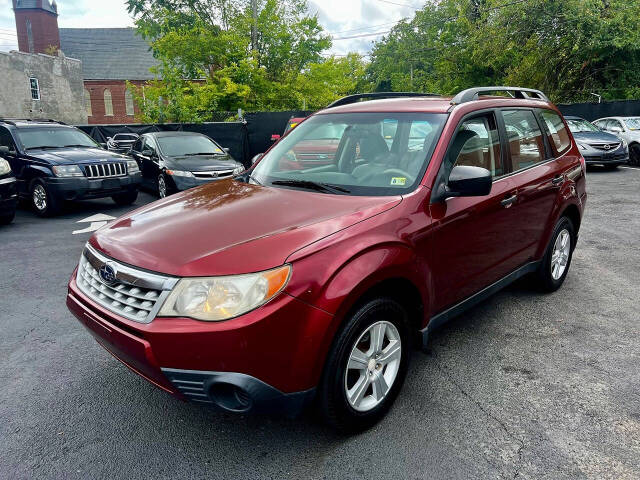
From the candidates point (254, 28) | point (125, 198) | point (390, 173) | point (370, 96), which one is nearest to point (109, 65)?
point (254, 28)

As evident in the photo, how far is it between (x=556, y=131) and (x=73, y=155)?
26.7ft

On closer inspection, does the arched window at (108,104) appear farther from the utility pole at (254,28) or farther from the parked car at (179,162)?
the parked car at (179,162)

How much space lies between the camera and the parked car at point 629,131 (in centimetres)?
1528

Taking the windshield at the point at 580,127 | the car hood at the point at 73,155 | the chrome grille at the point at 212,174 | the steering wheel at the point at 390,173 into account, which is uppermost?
the windshield at the point at 580,127

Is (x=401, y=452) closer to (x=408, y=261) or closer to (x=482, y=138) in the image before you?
(x=408, y=261)

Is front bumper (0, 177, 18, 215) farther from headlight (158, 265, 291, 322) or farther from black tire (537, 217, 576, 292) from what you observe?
black tire (537, 217, 576, 292)

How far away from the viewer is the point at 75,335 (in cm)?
390

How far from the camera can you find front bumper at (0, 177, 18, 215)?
754 centimetres

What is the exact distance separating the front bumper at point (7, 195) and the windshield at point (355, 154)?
570 centimetres

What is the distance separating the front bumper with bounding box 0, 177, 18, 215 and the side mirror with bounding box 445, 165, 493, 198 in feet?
23.9

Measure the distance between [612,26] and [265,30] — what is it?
52.1 ft

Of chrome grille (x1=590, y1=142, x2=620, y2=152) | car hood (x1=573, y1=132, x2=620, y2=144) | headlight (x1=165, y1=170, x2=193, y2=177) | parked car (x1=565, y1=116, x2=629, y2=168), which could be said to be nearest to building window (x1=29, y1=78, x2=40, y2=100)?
headlight (x1=165, y1=170, x2=193, y2=177)

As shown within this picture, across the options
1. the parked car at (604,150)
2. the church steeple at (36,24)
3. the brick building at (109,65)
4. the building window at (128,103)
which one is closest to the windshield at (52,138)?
the parked car at (604,150)

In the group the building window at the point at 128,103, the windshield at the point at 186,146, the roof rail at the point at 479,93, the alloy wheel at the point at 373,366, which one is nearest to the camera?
the alloy wheel at the point at 373,366
